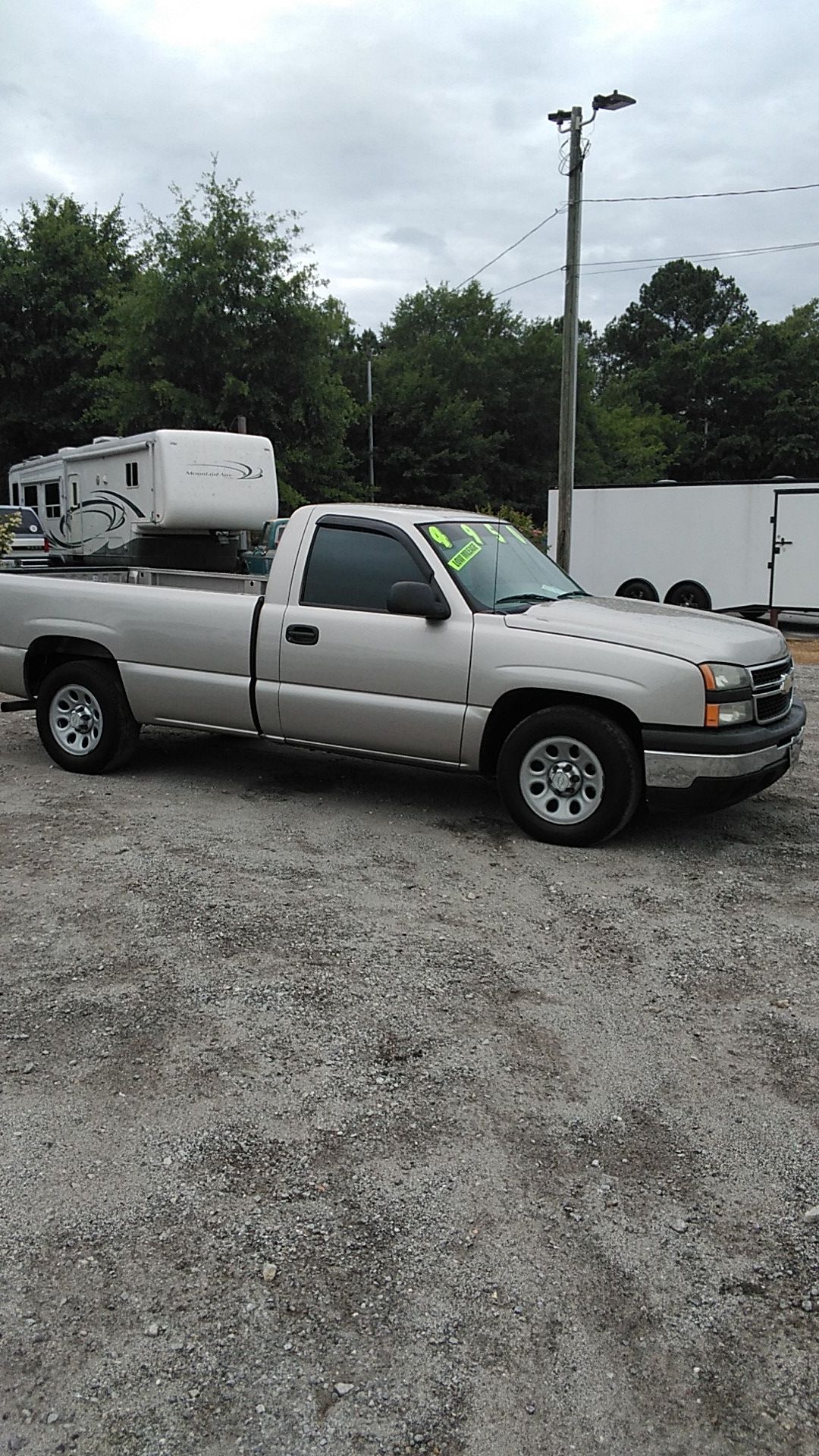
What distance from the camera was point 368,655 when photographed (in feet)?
20.9

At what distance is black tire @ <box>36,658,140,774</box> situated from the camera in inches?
288

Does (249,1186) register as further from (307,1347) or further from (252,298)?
(252,298)

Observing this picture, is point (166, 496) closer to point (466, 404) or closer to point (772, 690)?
point (772, 690)

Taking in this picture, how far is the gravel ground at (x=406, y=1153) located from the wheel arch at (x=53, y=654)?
197 centimetres

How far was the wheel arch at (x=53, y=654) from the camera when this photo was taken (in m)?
7.36

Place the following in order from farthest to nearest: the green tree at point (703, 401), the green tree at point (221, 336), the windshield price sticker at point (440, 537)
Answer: the green tree at point (703, 401) < the green tree at point (221, 336) < the windshield price sticker at point (440, 537)

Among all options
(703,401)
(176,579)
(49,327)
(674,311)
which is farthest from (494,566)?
(674,311)

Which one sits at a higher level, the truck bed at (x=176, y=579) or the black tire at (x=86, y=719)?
the truck bed at (x=176, y=579)

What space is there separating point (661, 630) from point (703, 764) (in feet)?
2.62

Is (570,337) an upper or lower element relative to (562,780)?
upper

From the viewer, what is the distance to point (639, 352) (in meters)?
88.3

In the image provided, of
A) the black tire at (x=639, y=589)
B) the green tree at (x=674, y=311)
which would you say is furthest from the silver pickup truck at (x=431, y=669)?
the green tree at (x=674, y=311)

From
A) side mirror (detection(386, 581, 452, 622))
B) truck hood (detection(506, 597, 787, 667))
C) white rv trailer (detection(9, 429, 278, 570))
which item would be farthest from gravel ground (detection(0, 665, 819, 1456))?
white rv trailer (detection(9, 429, 278, 570))

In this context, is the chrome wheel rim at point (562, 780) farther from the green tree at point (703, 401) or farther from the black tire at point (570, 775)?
the green tree at point (703, 401)
